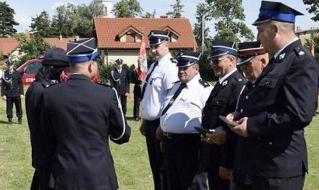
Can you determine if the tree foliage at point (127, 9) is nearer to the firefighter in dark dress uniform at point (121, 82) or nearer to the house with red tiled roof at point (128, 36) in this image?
the house with red tiled roof at point (128, 36)

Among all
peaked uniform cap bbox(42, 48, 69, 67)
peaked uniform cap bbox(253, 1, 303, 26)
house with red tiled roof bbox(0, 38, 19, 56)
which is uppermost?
peaked uniform cap bbox(253, 1, 303, 26)

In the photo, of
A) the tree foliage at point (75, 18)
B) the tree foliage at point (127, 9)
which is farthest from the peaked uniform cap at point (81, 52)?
the tree foliage at point (75, 18)

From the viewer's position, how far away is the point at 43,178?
5020mm

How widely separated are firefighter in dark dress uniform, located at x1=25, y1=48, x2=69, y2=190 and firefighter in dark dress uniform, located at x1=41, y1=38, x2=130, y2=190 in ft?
1.38

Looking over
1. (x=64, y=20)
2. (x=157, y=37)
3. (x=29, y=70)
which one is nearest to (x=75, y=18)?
(x=64, y=20)

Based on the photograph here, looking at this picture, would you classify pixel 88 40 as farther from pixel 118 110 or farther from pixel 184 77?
pixel 184 77

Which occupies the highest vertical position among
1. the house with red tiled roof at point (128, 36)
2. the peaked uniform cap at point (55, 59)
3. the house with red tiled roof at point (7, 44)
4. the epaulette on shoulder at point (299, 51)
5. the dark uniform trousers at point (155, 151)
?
the epaulette on shoulder at point (299, 51)

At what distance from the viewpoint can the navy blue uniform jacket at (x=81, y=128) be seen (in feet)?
14.3

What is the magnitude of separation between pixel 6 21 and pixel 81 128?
111m

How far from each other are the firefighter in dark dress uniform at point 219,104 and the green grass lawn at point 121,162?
299cm

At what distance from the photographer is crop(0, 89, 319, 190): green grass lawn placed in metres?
8.66

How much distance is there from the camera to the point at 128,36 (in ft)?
190

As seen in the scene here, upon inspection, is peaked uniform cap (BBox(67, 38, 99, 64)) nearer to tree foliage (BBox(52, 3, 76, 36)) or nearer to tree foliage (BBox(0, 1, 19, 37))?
tree foliage (BBox(52, 3, 76, 36))

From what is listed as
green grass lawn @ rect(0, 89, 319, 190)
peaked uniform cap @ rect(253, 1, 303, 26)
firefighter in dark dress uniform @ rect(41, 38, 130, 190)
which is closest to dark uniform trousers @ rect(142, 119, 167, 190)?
green grass lawn @ rect(0, 89, 319, 190)
